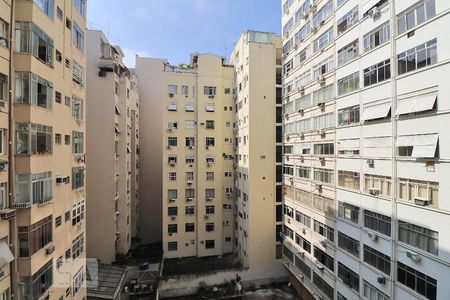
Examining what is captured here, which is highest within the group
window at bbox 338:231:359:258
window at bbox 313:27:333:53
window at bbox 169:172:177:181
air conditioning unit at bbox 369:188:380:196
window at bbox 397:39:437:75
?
window at bbox 313:27:333:53

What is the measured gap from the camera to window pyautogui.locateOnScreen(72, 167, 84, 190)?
15230 mm

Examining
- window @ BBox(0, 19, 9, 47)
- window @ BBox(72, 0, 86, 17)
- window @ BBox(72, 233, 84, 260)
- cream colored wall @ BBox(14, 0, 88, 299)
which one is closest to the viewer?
window @ BBox(0, 19, 9, 47)

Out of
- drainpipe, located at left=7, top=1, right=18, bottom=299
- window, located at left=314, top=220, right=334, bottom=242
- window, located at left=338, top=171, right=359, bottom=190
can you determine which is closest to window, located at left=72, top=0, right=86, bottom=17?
drainpipe, located at left=7, top=1, right=18, bottom=299

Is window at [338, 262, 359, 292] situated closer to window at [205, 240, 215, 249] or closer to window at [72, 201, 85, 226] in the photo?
window at [205, 240, 215, 249]

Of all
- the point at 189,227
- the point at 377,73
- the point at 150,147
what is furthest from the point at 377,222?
the point at 150,147

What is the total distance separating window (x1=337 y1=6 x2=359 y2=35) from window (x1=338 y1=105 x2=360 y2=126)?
5.07 meters

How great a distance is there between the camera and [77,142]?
15.8 meters

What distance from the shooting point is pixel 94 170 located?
25.5m

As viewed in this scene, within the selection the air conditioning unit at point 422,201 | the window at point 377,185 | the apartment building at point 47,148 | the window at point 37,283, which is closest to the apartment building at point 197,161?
the apartment building at point 47,148

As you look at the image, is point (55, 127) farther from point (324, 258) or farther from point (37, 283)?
point (324, 258)

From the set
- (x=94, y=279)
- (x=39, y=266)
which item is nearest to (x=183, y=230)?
(x=94, y=279)

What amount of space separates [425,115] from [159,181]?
3282cm

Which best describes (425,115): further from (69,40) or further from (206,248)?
(206,248)

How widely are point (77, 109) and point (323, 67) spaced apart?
16991 mm
